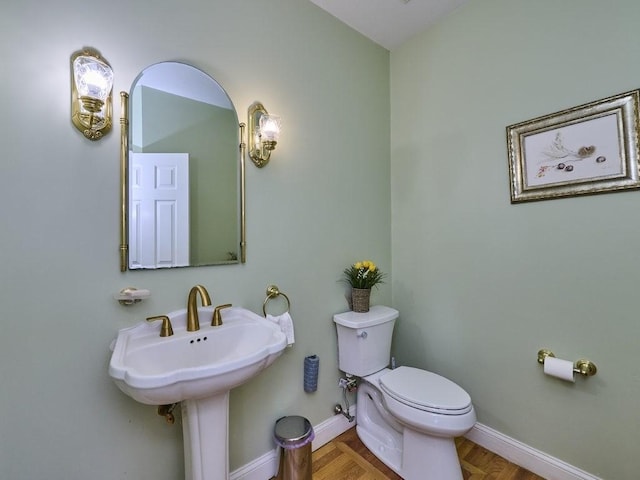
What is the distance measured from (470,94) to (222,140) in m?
1.43

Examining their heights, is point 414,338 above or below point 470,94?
below

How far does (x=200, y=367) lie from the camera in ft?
2.67

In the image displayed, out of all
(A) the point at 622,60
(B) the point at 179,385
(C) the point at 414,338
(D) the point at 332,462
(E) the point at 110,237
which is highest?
(A) the point at 622,60

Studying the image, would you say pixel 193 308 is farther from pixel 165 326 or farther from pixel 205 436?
pixel 205 436

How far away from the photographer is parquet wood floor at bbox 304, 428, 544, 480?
1.40 metres

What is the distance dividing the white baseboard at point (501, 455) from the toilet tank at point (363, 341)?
384mm

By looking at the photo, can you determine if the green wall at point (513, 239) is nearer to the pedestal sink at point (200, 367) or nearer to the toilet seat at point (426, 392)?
the toilet seat at point (426, 392)

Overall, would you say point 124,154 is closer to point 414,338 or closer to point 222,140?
point 222,140

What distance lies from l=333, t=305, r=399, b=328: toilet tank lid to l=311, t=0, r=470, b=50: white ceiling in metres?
1.83

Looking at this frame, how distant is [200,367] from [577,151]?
5.78ft

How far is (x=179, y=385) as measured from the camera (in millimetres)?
798

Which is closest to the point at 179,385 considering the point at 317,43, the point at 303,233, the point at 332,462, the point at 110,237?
the point at 110,237

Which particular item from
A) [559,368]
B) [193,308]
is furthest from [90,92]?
[559,368]

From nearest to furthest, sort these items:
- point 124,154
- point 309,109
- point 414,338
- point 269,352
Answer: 1. point 269,352
2. point 124,154
3. point 309,109
4. point 414,338
